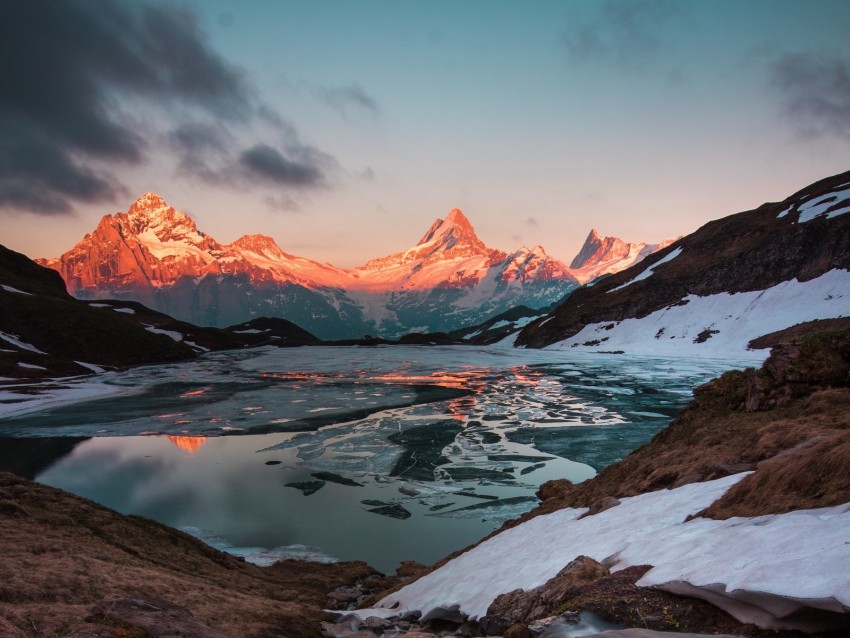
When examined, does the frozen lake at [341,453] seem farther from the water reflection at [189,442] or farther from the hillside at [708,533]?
the hillside at [708,533]

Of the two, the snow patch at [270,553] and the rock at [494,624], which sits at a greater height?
the rock at [494,624]

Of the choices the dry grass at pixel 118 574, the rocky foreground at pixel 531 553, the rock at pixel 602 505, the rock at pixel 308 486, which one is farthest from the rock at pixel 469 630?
the rock at pixel 308 486

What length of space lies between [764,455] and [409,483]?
18244mm

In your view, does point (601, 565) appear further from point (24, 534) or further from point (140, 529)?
point (140, 529)

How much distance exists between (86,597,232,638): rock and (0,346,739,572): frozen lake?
11240mm

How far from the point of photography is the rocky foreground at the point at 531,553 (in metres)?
7.14

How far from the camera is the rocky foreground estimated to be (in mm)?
7141

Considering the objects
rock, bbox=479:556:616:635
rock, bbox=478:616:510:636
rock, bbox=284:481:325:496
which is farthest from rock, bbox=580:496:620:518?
rock, bbox=284:481:325:496

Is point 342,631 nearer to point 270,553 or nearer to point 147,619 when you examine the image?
point 147,619

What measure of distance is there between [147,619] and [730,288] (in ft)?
440

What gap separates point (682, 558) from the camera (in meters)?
7.27

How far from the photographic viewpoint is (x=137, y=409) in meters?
51.7

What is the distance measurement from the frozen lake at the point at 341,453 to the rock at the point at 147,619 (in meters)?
11.2

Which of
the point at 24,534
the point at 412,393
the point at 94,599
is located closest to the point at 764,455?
the point at 94,599
